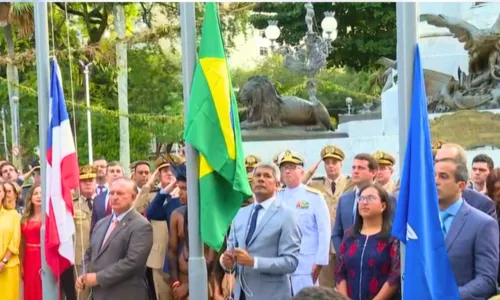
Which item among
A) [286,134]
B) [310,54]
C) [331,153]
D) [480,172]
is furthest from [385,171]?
[310,54]

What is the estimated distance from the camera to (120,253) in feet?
23.5

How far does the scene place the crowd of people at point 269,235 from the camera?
5652mm

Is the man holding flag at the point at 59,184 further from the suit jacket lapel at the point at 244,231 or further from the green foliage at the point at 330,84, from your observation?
the green foliage at the point at 330,84

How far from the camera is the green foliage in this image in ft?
87.0

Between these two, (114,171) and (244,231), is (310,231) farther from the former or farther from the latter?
(114,171)

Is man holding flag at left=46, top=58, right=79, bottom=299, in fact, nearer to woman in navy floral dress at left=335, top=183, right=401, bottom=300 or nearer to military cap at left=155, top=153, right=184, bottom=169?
military cap at left=155, top=153, right=184, bottom=169

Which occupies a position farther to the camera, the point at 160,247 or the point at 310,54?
the point at 310,54

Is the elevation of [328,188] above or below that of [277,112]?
below

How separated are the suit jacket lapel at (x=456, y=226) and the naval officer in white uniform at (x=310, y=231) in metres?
1.92

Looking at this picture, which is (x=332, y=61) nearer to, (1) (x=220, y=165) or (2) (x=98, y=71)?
(2) (x=98, y=71)

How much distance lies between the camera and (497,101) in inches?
579

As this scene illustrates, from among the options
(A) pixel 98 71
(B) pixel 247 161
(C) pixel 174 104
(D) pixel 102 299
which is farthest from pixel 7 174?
(C) pixel 174 104

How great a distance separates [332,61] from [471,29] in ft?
42.8

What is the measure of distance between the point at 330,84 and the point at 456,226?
73.5 feet
